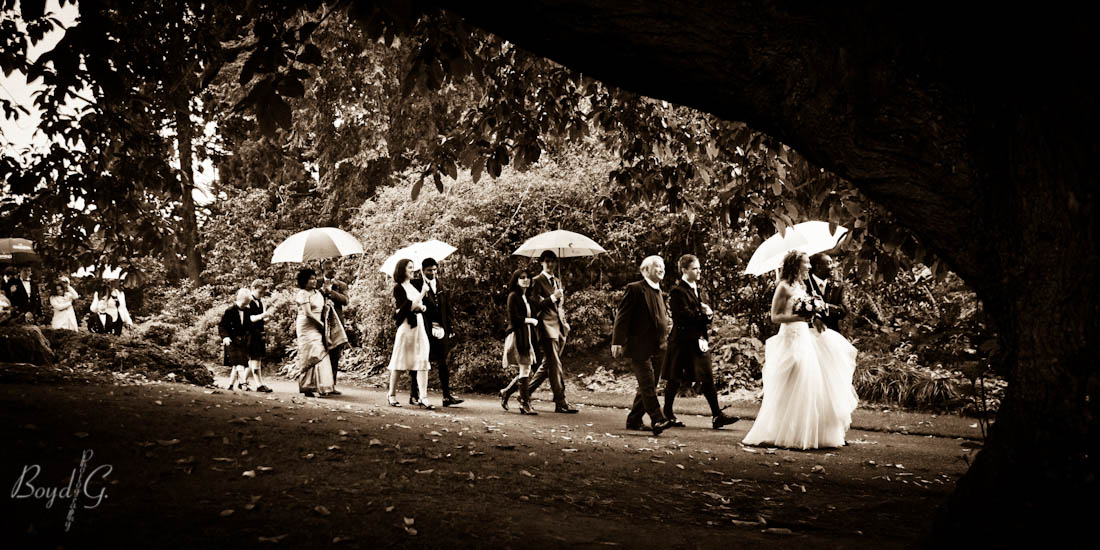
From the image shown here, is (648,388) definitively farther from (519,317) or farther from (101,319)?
(101,319)

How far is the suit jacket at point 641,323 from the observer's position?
10.0m

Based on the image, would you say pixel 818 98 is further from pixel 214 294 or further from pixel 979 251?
pixel 214 294

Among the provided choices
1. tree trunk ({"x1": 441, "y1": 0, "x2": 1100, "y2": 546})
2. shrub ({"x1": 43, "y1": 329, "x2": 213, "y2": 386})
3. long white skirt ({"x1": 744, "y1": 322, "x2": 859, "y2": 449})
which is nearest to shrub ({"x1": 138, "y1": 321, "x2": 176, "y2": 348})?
shrub ({"x1": 43, "y1": 329, "x2": 213, "y2": 386})

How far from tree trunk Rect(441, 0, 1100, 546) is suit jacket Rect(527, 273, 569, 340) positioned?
8.10m

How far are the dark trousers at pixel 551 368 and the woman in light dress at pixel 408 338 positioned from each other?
161 cm

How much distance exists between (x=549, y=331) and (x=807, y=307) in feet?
13.4

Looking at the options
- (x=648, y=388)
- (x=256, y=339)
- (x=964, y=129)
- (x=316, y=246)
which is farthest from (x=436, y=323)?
(x=964, y=129)

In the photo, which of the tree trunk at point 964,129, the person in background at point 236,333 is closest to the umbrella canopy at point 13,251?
the person in background at point 236,333

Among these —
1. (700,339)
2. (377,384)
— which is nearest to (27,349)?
(377,384)

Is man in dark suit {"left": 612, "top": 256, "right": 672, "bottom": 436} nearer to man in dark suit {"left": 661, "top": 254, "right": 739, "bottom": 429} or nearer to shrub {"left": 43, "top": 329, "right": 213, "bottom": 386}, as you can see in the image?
man in dark suit {"left": 661, "top": 254, "right": 739, "bottom": 429}

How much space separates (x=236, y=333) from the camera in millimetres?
13797

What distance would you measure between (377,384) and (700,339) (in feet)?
29.8

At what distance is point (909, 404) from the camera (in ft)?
42.8

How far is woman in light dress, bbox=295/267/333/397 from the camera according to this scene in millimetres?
13539
